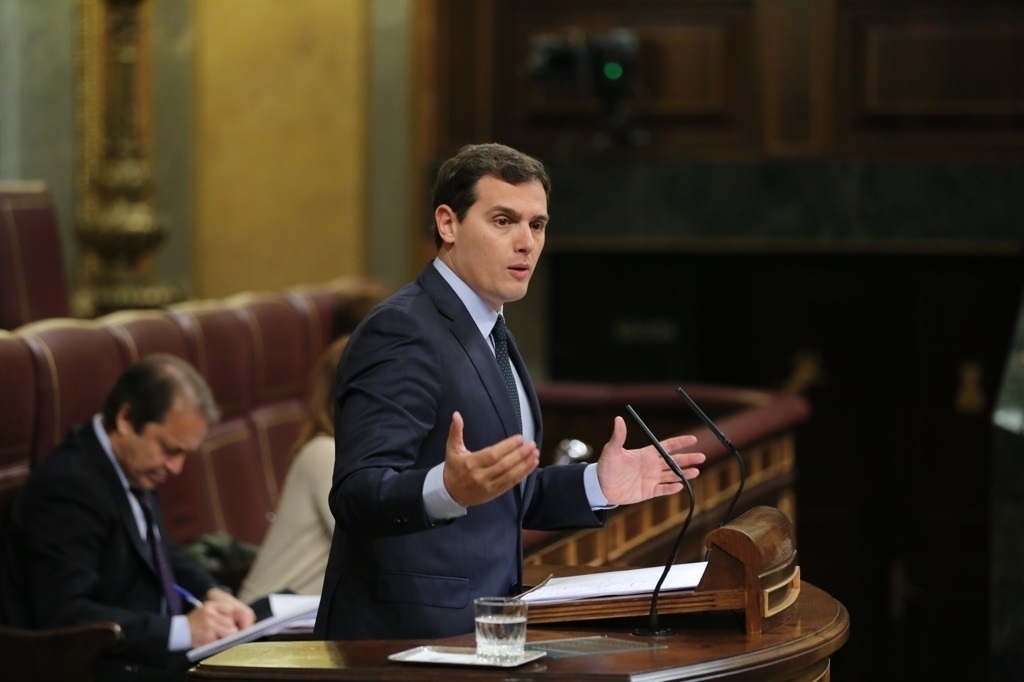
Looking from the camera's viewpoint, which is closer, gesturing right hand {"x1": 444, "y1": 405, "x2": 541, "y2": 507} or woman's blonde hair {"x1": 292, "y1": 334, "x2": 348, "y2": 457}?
gesturing right hand {"x1": 444, "y1": 405, "x2": 541, "y2": 507}

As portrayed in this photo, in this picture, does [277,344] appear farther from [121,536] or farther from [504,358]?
[504,358]

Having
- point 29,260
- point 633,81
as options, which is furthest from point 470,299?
point 633,81

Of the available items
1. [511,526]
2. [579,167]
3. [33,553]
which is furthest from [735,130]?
[511,526]

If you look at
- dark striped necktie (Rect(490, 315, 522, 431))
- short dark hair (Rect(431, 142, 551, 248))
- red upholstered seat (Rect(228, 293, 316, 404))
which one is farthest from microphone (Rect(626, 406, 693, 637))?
red upholstered seat (Rect(228, 293, 316, 404))

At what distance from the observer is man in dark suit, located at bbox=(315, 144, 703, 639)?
183 centimetres

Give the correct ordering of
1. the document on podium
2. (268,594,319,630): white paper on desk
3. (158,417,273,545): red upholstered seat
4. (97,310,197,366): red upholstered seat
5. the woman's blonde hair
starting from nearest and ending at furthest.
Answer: the document on podium → (268,594,319,630): white paper on desk → the woman's blonde hair → (97,310,197,366): red upholstered seat → (158,417,273,545): red upholstered seat

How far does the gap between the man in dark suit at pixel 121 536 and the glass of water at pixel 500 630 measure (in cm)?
129

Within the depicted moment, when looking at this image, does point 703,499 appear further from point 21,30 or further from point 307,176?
point 21,30

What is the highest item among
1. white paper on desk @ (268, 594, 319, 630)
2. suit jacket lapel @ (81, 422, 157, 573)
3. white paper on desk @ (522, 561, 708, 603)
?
white paper on desk @ (522, 561, 708, 603)

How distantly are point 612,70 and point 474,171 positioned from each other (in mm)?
4822

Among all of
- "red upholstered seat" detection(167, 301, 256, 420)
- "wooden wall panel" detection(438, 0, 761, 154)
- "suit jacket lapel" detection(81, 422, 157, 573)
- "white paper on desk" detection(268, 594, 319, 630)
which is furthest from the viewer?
"wooden wall panel" detection(438, 0, 761, 154)

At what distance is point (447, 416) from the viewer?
1.90 meters

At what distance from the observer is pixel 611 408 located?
5.71 meters

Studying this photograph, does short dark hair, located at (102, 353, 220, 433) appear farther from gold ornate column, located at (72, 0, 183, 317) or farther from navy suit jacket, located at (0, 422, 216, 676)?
gold ornate column, located at (72, 0, 183, 317)
